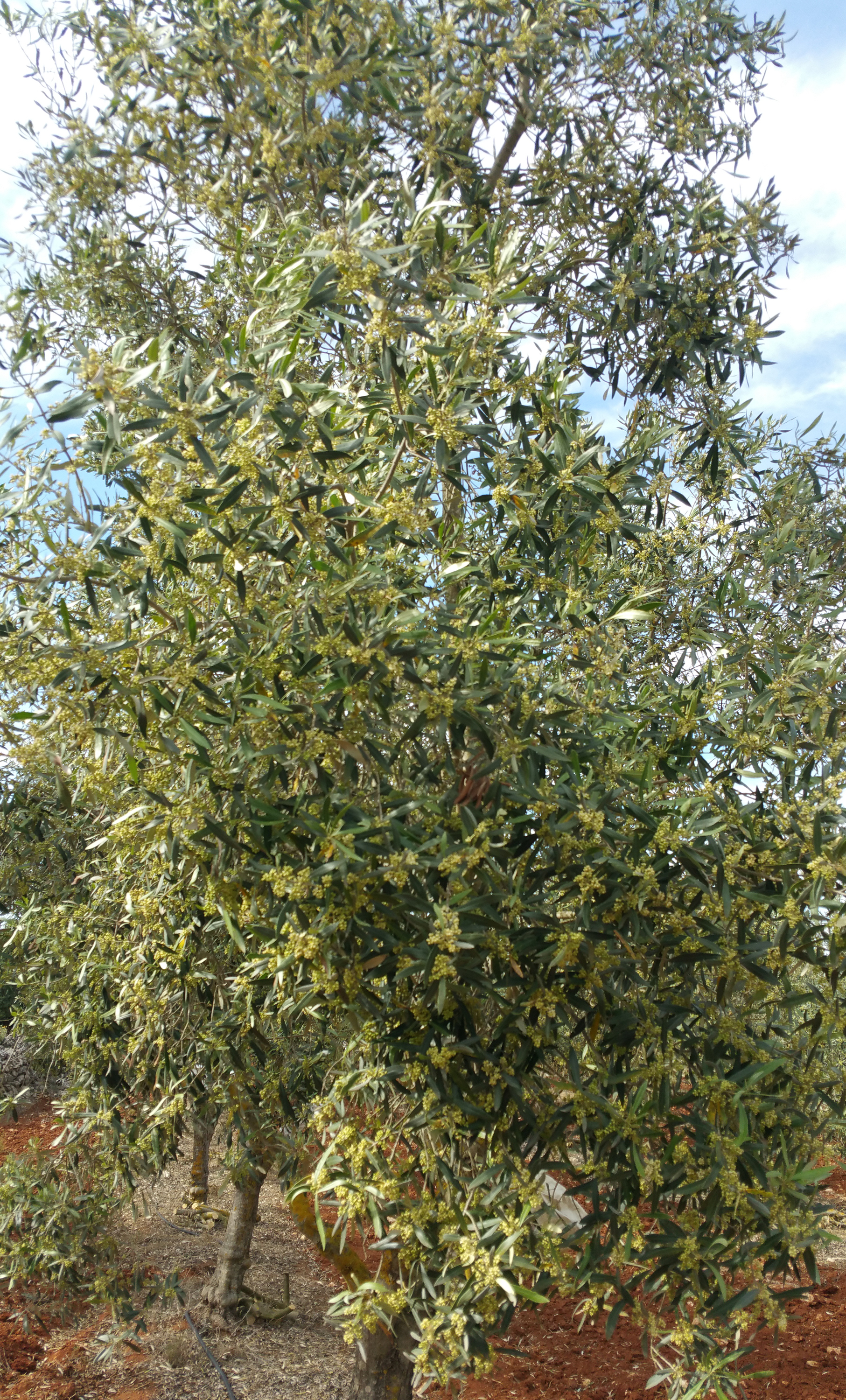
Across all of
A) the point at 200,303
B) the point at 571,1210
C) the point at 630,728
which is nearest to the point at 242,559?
the point at 630,728

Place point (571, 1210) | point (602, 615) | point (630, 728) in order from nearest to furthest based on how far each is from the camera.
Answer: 1. point (630, 728)
2. point (602, 615)
3. point (571, 1210)

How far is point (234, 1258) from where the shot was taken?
22.6 ft

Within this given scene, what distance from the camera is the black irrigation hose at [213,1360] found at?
239 inches

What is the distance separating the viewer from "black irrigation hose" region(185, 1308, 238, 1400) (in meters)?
6.06

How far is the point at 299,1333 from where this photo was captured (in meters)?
7.12

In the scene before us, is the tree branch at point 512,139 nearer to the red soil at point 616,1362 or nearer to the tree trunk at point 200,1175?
the red soil at point 616,1362

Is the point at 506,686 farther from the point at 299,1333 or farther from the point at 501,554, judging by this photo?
the point at 299,1333

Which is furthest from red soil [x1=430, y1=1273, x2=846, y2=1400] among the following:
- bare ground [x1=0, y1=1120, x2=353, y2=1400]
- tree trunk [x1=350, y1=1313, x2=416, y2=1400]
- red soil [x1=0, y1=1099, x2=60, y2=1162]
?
red soil [x1=0, y1=1099, x2=60, y2=1162]

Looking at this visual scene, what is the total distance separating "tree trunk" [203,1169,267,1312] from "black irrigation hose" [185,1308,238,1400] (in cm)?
23

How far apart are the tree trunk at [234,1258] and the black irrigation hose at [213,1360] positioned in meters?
0.23

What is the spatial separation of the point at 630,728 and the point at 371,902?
37.1 inches

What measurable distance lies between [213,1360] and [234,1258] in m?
0.72

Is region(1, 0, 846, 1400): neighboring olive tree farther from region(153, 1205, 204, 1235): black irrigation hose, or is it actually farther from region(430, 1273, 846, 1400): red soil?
→ region(153, 1205, 204, 1235): black irrigation hose

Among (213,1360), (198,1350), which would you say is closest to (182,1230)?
(198,1350)
